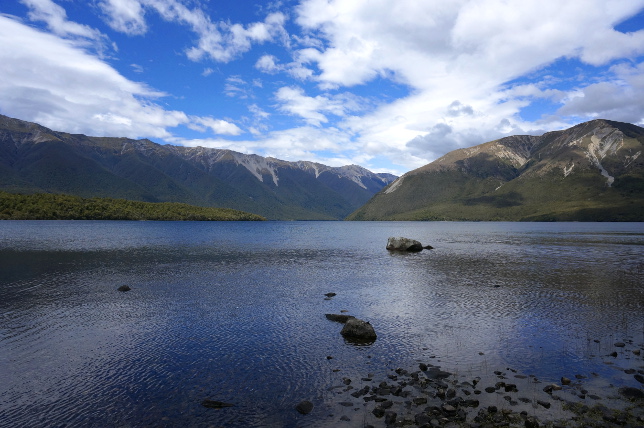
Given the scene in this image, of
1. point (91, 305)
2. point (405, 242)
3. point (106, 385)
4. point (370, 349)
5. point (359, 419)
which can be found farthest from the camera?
point (405, 242)

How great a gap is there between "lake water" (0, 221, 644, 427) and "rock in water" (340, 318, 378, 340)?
88 cm

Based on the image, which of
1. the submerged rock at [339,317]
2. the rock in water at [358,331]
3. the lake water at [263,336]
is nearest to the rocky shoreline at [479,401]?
the lake water at [263,336]

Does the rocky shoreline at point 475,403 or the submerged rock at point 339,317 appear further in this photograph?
the submerged rock at point 339,317

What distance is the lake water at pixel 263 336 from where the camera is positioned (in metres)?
19.2

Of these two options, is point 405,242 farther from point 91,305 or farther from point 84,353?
point 84,353

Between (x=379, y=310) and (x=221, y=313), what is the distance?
56.6 feet

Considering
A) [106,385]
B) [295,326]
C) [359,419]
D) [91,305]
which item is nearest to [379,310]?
[295,326]

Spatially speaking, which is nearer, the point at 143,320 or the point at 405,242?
the point at 143,320

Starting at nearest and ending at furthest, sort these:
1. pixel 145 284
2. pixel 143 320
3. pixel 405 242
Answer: pixel 143 320 → pixel 145 284 → pixel 405 242

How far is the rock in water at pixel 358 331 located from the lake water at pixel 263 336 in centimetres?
88

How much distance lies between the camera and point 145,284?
171 feet

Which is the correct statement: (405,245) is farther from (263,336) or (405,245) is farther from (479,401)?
(479,401)

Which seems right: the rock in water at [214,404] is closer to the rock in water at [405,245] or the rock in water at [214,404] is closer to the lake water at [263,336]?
the lake water at [263,336]

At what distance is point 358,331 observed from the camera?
29.8 m
